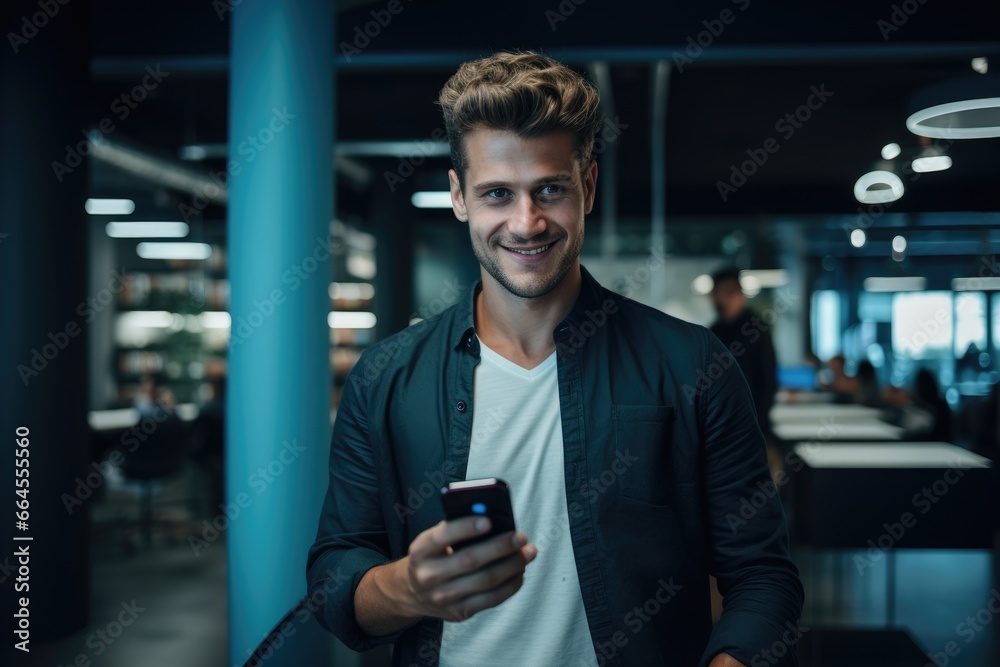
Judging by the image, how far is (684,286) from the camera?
11031mm

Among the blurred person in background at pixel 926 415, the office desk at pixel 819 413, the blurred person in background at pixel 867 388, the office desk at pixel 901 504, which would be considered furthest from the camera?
the blurred person in background at pixel 867 388

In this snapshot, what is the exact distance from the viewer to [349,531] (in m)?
1.51

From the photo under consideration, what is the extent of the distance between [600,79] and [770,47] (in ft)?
9.29

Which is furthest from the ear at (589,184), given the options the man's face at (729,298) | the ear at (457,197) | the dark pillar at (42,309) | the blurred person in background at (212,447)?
the blurred person in background at (212,447)

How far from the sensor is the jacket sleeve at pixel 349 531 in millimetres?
1404

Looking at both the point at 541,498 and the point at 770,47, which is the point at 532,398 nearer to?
the point at 541,498

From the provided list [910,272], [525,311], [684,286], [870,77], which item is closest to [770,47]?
[870,77]

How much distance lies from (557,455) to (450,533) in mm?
449

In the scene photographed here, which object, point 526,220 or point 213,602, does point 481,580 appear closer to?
point 526,220

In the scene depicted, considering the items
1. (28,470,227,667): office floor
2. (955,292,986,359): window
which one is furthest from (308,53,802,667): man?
(955,292,986,359): window

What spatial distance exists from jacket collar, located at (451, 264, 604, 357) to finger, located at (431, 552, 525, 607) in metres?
0.55

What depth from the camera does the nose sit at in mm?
1392

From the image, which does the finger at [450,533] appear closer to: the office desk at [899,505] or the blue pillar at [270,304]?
the blue pillar at [270,304]

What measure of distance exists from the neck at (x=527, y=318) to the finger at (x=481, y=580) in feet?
1.75
